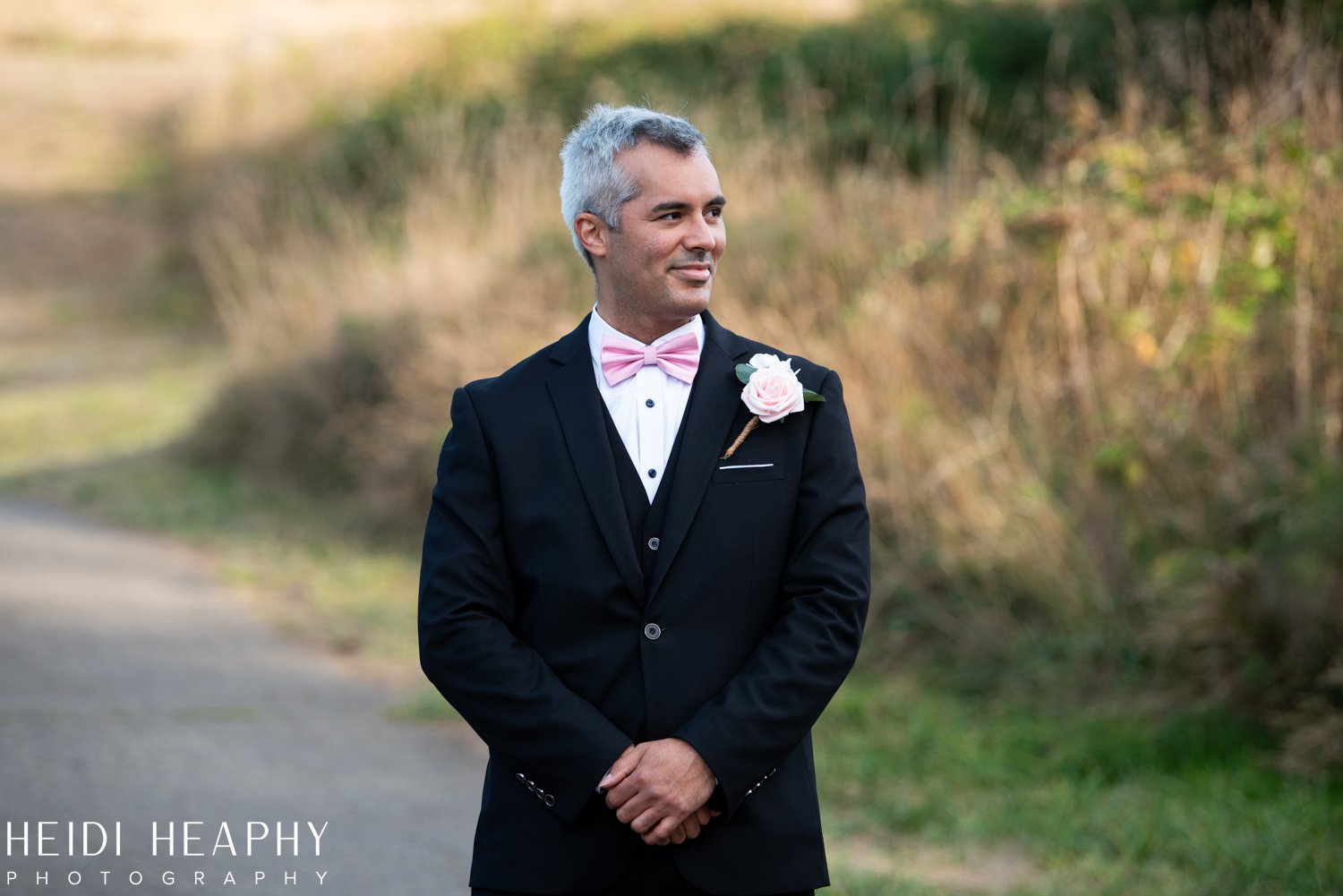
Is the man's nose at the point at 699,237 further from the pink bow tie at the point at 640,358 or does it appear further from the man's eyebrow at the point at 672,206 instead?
the pink bow tie at the point at 640,358

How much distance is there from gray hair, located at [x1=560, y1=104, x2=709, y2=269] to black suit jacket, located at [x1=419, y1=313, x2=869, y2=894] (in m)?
0.32

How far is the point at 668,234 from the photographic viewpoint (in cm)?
272

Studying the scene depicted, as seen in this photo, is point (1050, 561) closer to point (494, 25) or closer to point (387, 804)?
point (387, 804)

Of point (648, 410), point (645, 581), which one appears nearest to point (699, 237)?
point (648, 410)

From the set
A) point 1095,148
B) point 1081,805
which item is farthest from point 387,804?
point 1095,148

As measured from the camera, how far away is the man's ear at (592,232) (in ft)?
9.20

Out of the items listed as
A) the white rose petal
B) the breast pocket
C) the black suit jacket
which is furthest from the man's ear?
the breast pocket

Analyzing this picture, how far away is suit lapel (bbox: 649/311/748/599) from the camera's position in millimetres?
2693

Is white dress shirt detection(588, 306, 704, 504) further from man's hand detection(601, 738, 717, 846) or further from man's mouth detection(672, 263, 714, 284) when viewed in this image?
man's hand detection(601, 738, 717, 846)

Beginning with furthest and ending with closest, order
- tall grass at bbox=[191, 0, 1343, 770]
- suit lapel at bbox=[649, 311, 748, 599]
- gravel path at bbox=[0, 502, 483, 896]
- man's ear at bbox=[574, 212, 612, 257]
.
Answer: tall grass at bbox=[191, 0, 1343, 770]
gravel path at bbox=[0, 502, 483, 896]
man's ear at bbox=[574, 212, 612, 257]
suit lapel at bbox=[649, 311, 748, 599]

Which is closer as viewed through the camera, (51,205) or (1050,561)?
(1050,561)

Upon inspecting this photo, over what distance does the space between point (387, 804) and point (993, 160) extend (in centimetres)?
612

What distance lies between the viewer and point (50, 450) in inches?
527

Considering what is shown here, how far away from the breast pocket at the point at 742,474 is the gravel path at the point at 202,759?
2.37 meters
